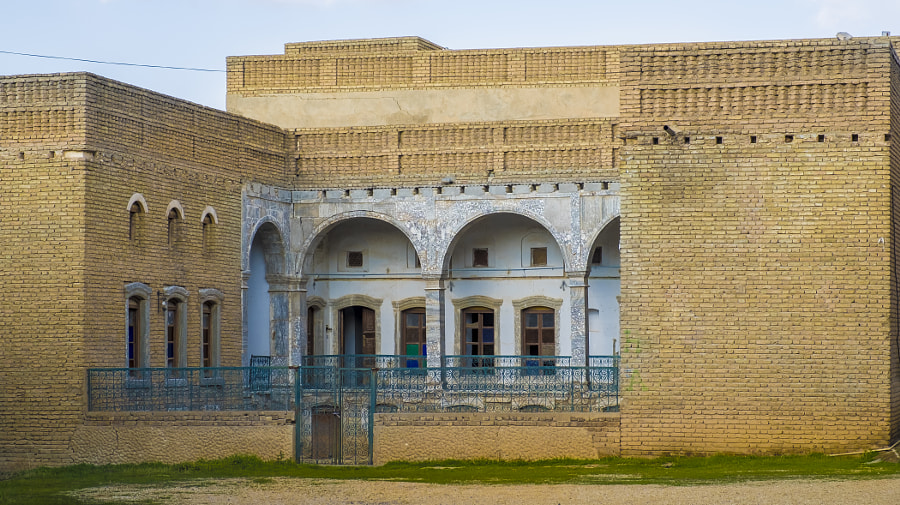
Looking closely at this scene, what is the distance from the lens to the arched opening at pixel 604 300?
2884 cm

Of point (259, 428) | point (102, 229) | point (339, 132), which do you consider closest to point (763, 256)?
point (259, 428)

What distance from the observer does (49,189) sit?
21641mm

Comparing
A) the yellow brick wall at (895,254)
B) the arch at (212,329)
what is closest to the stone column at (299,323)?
the arch at (212,329)

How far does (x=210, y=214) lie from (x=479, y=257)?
6.59 meters

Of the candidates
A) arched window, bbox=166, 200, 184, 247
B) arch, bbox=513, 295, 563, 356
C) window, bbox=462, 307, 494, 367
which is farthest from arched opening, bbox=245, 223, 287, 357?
arch, bbox=513, 295, 563, 356

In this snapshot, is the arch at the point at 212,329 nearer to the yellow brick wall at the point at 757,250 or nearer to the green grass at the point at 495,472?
the green grass at the point at 495,472

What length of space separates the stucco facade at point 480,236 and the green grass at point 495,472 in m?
0.33

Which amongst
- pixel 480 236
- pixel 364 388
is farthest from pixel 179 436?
pixel 480 236

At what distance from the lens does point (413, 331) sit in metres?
30.4

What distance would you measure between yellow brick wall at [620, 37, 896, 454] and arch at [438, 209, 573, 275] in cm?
877

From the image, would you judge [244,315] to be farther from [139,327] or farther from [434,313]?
[434,313]

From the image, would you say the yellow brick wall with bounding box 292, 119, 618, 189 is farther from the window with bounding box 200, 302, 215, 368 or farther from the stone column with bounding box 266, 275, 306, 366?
the window with bounding box 200, 302, 215, 368

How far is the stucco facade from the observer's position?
17828 millimetres

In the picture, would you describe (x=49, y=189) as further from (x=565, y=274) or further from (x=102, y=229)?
(x=565, y=274)
